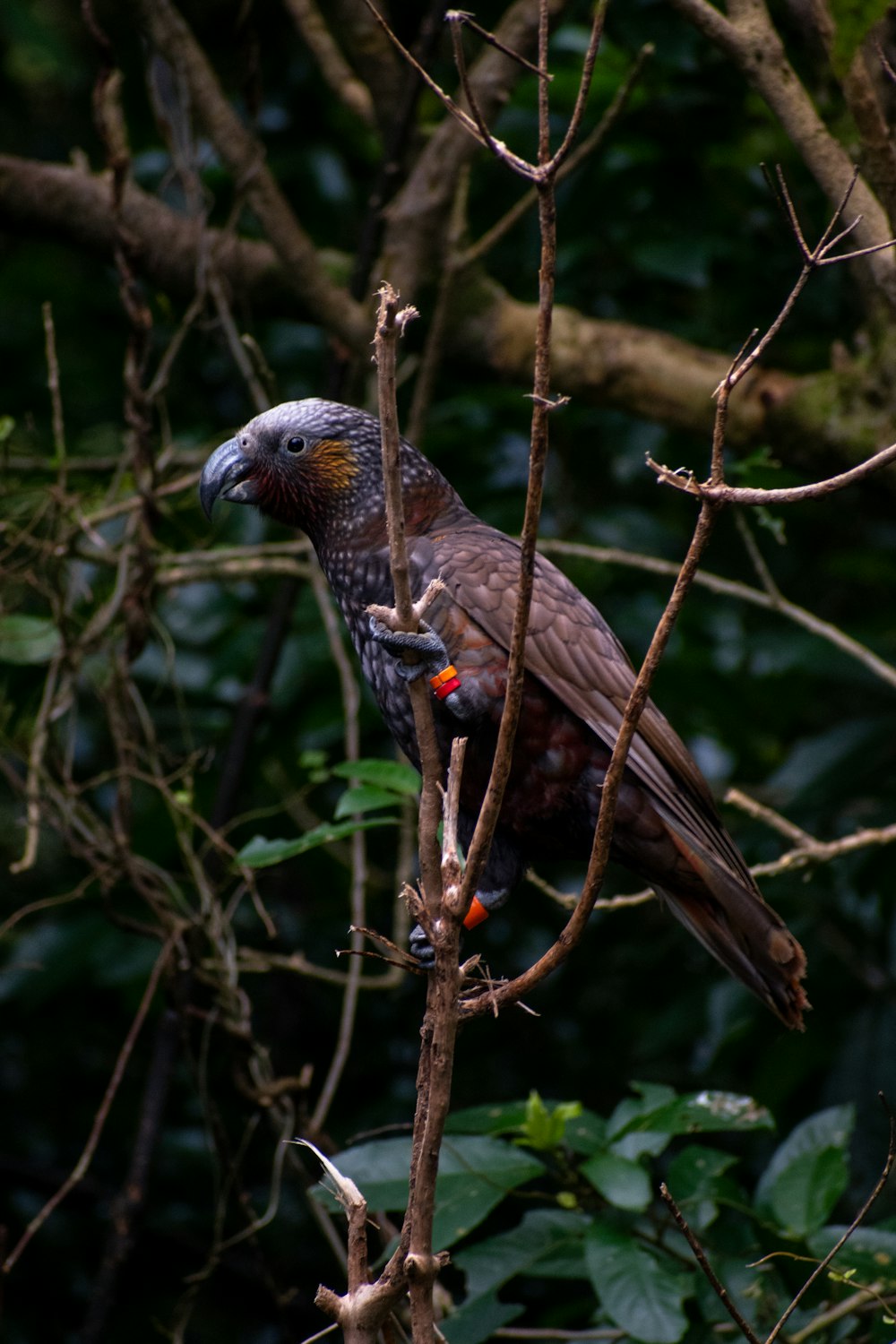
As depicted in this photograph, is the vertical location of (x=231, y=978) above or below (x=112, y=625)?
below

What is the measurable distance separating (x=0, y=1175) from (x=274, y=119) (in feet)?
10.5

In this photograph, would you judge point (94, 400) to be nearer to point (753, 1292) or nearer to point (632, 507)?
point (632, 507)

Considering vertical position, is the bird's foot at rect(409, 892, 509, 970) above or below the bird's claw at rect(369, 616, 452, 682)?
below

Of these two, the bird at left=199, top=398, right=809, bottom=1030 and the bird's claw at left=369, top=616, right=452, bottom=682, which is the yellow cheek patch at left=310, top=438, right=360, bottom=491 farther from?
the bird's claw at left=369, top=616, right=452, bottom=682

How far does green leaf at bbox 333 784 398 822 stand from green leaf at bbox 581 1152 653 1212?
0.70 m

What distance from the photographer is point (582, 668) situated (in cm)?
232

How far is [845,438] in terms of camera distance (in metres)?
3.06

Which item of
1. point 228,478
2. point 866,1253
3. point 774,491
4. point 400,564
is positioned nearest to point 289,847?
point 228,478

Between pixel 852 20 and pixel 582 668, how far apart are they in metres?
1.05

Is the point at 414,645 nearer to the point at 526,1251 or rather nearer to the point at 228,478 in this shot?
the point at 228,478

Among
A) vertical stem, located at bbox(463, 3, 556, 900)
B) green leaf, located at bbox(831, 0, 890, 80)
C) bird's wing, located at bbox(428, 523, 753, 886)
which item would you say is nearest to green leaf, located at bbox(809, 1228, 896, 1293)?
bird's wing, located at bbox(428, 523, 753, 886)

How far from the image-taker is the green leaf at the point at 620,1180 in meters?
2.15

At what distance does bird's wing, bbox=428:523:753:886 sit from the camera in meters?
2.24

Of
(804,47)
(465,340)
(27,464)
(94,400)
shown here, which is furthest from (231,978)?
(804,47)
